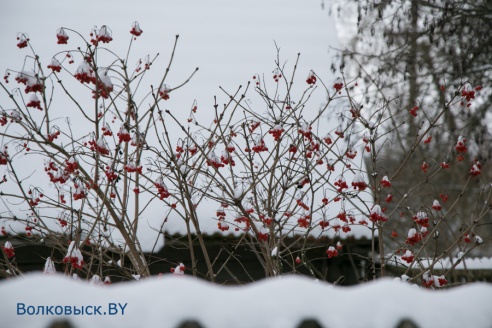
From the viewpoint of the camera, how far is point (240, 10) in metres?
9.66

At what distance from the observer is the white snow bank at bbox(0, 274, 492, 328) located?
1.17 m

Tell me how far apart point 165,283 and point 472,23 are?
21.7ft

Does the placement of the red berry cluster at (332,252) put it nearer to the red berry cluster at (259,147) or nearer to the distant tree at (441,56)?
the red berry cluster at (259,147)

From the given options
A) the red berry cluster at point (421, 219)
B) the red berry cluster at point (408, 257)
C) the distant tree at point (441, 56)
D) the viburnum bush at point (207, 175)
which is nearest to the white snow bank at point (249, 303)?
the viburnum bush at point (207, 175)

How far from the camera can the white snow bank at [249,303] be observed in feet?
3.82

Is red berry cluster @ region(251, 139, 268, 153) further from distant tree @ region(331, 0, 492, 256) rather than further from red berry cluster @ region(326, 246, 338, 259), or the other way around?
distant tree @ region(331, 0, 492, 256)

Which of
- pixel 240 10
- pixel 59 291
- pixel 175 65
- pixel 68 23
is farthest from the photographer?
pixel 240 10

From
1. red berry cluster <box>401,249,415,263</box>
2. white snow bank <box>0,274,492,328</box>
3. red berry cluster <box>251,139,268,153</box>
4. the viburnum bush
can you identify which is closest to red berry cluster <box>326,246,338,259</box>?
the viburnum bush

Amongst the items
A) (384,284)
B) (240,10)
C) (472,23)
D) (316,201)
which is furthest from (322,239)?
(240,10)

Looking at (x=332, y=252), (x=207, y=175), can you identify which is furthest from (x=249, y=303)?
(x=332, y=252)

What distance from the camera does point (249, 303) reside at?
1.25 meters

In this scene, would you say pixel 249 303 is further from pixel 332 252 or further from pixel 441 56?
pixel 441 56

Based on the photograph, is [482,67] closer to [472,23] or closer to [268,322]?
[472,23]

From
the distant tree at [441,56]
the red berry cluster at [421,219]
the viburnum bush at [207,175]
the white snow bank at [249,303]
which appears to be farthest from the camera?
the distant tree at [441,56]
